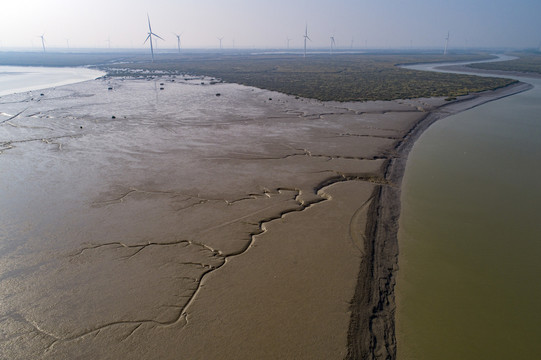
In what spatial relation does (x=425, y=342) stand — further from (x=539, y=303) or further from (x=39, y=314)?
(x=39, y=314)

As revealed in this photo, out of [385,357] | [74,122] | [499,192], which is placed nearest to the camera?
[385,357]

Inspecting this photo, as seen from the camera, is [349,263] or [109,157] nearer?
[349,263]

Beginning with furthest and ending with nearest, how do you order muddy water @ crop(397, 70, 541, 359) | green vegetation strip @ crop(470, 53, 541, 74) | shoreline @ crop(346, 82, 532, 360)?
1. green vegetation strip @ crop(470, 53, 541, 74)
2. muddy water @ crop(397, 70, 541, 359)
3. shoreline @ crop(346, 82, 532, 360)

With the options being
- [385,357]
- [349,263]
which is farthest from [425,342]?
[349,263]

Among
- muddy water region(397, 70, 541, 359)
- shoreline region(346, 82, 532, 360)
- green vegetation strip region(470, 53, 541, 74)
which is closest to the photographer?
shoreline region(346, 82, 532, 360)

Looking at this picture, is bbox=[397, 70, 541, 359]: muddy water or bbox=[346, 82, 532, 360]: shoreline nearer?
bbox=[346, 82, 532, 360]: shoreline

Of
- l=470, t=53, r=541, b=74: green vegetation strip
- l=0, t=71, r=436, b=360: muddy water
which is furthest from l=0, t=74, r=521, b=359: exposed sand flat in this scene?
l=470, t=53, r=541, b=74: green vegetation strip

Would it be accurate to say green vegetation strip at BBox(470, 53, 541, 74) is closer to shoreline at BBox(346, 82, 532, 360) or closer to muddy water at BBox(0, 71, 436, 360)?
muddy water at BBox(0, 71, 436, 360)
